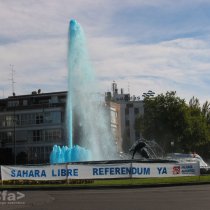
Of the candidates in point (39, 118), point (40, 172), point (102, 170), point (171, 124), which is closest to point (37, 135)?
point (39, 118)

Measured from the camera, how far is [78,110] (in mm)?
60406

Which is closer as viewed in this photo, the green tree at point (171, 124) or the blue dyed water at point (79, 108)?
the blue dyed water at point (79, 108)

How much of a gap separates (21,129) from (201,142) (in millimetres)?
37217

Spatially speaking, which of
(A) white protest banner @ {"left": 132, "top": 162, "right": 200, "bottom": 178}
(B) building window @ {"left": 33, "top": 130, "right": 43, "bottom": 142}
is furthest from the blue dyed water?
(B) building window @ {"left": 33, "top": 130, "right": 43, "bottom": 142}

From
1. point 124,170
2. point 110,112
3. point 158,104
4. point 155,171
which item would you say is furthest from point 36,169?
point 110,112

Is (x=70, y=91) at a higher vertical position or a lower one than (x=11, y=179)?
higher

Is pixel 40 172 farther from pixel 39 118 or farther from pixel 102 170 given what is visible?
pixel 39 118

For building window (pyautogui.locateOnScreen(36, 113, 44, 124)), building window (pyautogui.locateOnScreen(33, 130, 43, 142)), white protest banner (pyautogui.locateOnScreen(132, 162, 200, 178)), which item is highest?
building window (pyautogui.locateOnScreen(36, 113, 44, 124))

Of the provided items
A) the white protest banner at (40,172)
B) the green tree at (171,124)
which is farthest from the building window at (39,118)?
the white protest banner at (40,172)

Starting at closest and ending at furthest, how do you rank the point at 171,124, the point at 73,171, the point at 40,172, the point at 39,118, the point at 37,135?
the point at 73,171 < the point at 40,172 < the point at 171,124 < the point at 37,135 < the point at 39,118

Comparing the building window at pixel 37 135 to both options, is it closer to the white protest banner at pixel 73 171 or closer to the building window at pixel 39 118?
the building window at pixel 39 118

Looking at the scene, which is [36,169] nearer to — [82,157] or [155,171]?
[155,171]

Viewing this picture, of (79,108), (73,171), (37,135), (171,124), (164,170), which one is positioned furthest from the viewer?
(37,135)

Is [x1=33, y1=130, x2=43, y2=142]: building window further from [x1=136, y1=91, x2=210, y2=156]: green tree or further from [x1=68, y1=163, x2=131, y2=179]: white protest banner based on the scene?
[x1=68, y1=163, x2=131, y2=179]: white protest banner
